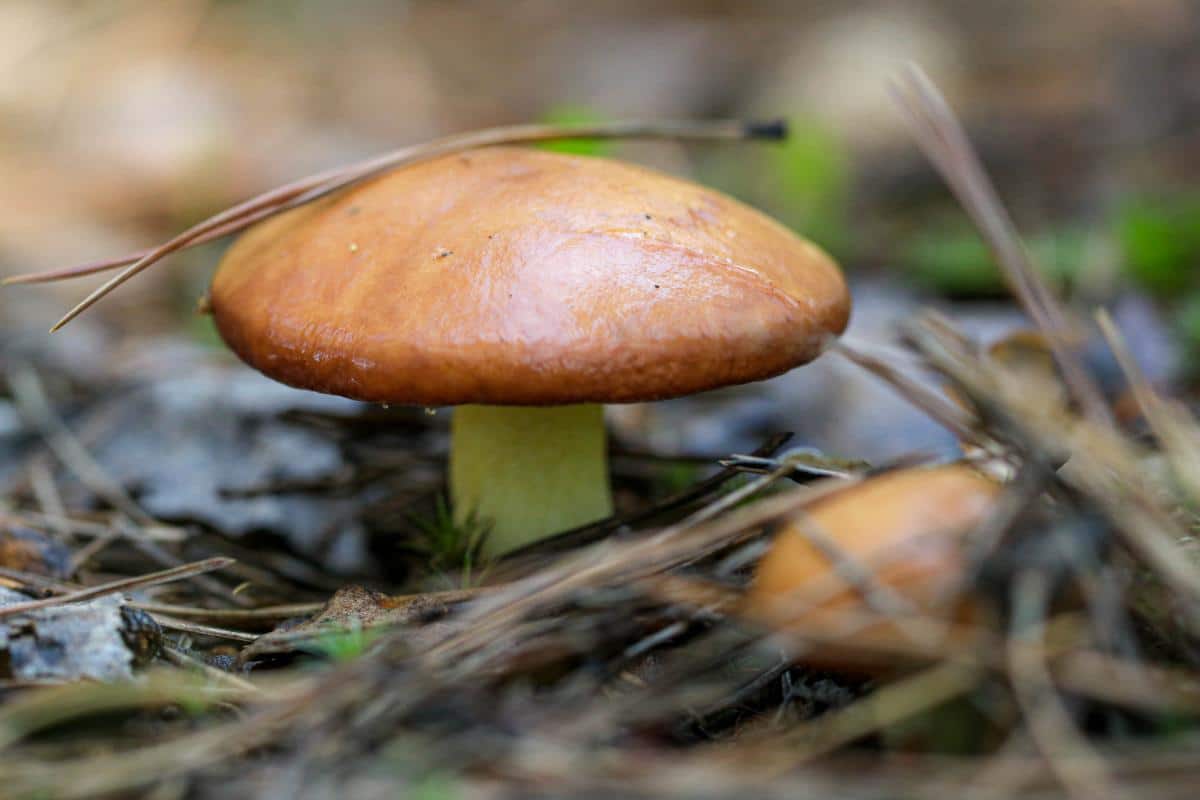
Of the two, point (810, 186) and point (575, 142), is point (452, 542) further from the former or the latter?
point (810, 186)

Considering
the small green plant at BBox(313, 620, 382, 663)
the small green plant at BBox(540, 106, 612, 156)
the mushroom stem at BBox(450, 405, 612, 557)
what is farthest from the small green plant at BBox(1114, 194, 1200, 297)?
the small green plant at BBox(313, 620, 382, 663)

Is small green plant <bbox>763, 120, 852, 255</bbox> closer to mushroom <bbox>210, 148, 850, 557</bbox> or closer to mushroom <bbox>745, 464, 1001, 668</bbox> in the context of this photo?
mushroom <bbox>210, 148, 850, 557</bbox>

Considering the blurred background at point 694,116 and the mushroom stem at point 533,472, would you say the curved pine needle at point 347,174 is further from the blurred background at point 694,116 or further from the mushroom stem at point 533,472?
the blurred background at point 694,116

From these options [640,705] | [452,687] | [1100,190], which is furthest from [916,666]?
[1100,190]

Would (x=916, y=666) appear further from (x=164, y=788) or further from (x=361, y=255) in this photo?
(x=361, y=255)

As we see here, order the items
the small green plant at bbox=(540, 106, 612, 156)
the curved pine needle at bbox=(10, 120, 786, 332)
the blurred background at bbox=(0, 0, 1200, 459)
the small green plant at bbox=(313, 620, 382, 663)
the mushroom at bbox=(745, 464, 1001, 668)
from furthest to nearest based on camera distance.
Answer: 1. the blurred background at bbox=(0, 0, 1200, 459)
2. the small green plant at bbox=(540, 106, 612, 156)
3. the curved pine needle at bbox=(10, 120, 786, 332)
4. the small green plant at bbox=(313, 620, 382, 663)
5. the mushroom at bbox=(745, 464, 1001, 668)
